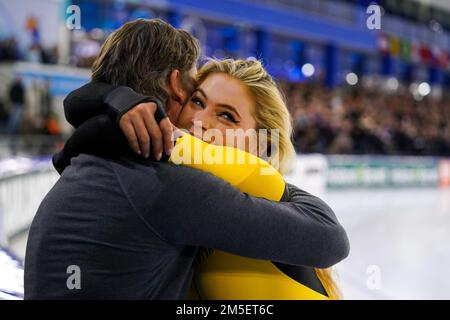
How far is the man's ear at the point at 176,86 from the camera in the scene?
1151 millimetres

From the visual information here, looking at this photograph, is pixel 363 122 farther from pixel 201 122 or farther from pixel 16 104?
pixel 201 122

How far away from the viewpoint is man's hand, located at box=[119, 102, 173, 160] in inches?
37.8

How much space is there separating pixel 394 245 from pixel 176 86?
5.05 meters

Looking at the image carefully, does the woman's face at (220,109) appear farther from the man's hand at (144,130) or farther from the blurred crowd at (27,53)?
the blurred crowd at (27,53)

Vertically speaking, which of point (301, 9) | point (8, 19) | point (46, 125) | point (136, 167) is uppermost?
point (301, 9)

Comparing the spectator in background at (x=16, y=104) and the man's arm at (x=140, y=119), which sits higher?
the man's arm at (x=140, y=119)

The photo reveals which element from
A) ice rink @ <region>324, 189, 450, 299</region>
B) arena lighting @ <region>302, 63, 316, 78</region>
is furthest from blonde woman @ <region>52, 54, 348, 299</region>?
arena lighting @ <region>302, 63, 316, 78</region>

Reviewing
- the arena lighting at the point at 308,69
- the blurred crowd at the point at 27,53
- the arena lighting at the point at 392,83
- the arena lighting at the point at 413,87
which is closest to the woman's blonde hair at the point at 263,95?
the blurred crowd at the point at 27,53

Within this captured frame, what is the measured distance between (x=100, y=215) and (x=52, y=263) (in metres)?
0.15

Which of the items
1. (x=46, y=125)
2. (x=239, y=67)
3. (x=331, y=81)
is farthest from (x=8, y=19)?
(x=331, y=81)

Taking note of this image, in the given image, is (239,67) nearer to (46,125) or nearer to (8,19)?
(46,125)

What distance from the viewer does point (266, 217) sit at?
99cm

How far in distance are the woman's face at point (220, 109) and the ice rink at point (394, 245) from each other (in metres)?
0.64

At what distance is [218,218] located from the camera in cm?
95
